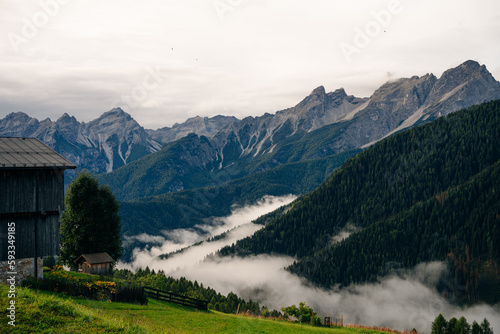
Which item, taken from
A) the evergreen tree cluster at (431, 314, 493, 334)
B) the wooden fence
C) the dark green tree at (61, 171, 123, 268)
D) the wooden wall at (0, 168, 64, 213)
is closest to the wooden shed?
the dark green tree at (61, 171, 123, 268)

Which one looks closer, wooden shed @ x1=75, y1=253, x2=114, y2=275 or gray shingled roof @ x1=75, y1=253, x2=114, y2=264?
wooden shed @ x1=75, y1=253, x2=114, y2=275

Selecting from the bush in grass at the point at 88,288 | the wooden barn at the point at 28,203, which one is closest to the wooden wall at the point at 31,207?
the wooden barn at the point at 28,203

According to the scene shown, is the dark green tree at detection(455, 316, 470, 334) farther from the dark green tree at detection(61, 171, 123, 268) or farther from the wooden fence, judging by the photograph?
the dark green tree at detection(61, 171, 123, 268)

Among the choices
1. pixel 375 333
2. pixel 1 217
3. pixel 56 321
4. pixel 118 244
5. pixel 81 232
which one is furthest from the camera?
pixel 118 244

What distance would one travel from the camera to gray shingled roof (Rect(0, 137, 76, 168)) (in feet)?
125

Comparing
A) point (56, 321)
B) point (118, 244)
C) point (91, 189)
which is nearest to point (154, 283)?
point (118, 244)

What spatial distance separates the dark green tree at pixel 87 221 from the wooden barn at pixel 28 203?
22.9 m

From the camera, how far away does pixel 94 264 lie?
183 feet

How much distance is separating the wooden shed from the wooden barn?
1518cm

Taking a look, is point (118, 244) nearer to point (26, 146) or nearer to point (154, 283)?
point (154, 283)

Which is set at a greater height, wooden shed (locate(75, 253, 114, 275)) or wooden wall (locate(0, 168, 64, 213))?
wooden wall (locate(0, 168, 64, 213))

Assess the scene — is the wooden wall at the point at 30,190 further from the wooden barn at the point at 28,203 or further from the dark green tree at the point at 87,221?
the dark green tree at the point at 87,221

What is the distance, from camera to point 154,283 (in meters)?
65.0

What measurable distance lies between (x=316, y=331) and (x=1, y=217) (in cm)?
3196
